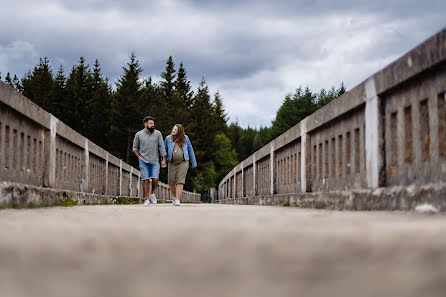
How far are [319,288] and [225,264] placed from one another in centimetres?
34

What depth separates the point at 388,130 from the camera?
16.5 ft

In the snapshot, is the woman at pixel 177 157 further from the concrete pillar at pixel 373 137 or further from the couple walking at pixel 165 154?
the concrete pillar at pixel 373 137

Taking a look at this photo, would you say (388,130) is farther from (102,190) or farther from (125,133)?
(125,133)

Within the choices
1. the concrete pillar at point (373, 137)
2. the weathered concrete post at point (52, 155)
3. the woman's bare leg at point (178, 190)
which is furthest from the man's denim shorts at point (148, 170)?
the concrete pillar at point (373, 137)

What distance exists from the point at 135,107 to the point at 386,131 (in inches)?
1789

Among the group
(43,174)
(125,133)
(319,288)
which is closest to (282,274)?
(319,288)

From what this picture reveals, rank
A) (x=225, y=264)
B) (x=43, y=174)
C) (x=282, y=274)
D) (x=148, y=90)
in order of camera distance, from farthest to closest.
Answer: (x=148, y=90) → (x=43, y=174) → (x=225, y=264) → (x=282, y=274)

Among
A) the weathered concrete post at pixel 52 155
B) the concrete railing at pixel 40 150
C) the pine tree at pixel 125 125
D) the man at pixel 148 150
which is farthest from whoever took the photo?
the pine tree at pixel 125 125

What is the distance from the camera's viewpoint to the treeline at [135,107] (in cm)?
4934

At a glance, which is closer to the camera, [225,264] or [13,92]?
[225,264]

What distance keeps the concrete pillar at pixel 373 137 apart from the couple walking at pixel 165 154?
577 cm

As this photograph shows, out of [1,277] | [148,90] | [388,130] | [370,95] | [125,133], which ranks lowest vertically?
[1,277]

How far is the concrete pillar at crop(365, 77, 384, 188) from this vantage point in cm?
513

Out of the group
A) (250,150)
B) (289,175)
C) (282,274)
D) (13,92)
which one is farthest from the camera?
(250,150)
